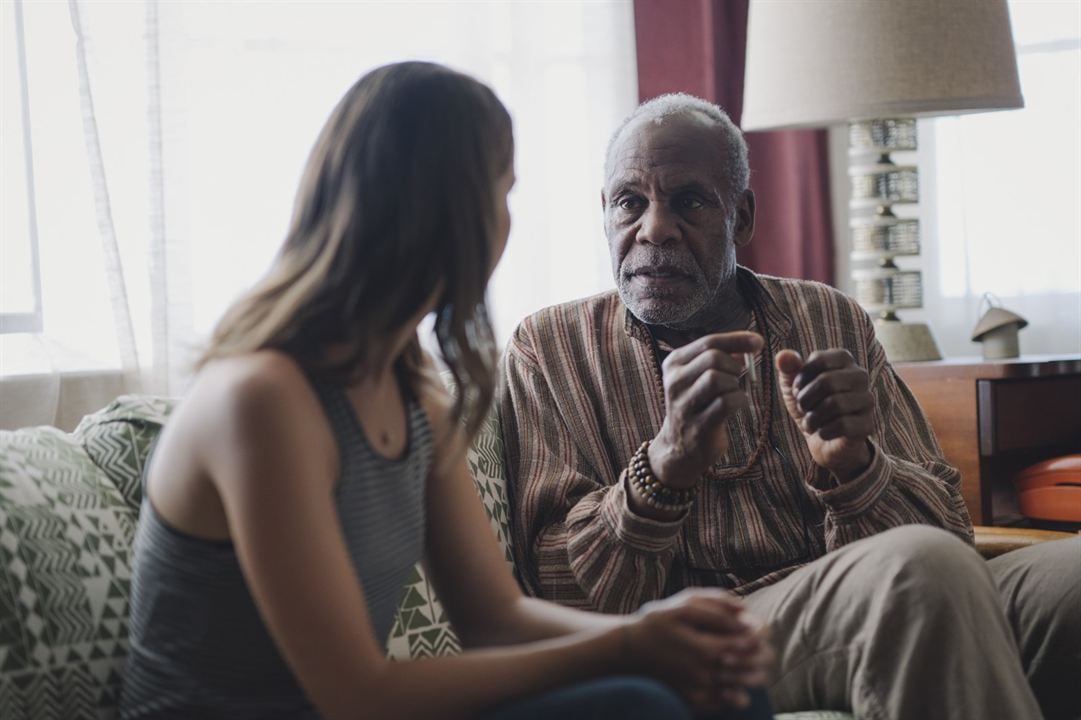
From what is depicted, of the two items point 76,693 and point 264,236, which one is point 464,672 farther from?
point 264,236

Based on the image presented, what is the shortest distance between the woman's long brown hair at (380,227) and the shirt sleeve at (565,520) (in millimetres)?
569

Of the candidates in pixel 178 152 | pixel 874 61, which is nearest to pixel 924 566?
pixel 874 61

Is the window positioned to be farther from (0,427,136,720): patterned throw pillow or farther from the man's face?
the man's face

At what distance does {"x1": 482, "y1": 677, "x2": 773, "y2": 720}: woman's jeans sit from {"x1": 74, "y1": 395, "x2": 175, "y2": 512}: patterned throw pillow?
0.63m

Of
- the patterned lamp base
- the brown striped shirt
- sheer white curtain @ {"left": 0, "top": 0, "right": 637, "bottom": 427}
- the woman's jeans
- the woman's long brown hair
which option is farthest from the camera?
the patterned lamp base

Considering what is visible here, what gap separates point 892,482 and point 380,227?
933mm

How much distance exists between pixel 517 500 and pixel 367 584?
Result: 0.64 m

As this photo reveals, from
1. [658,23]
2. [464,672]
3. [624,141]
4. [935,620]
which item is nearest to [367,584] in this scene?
[464,672]

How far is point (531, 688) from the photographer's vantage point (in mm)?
1120

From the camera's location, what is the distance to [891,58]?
7.86ft

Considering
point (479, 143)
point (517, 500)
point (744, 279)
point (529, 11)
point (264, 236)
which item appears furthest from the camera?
point (529, 11)

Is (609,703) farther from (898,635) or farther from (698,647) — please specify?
(898,635)

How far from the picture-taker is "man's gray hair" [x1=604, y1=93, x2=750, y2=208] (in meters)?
1.99

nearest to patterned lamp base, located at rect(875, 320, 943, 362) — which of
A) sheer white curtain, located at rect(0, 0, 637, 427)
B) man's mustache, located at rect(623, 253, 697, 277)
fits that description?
sheer white curtain, located at rect(0, 0, 637, 427)
